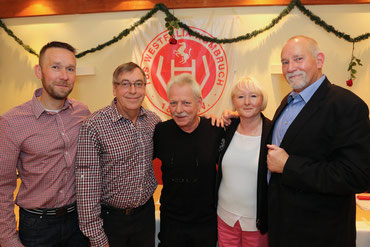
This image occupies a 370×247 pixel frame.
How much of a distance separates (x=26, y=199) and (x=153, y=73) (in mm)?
2591

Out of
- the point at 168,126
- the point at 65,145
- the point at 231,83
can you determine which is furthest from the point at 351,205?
the point at 231,83

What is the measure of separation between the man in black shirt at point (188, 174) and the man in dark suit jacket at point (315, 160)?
1.41 ft

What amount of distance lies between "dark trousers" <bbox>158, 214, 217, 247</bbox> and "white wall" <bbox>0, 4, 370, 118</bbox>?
7.33 feet

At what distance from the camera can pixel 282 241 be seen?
4.66 feet

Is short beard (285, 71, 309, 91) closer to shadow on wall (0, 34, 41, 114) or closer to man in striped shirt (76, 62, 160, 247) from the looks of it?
Result: man in striped shirt (76, 62, 160, 247)

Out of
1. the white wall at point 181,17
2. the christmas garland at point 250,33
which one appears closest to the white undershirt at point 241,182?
the white wall at point 181,17

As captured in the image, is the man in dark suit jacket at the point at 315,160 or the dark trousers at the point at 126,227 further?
the dark trousers at the point at 126,227

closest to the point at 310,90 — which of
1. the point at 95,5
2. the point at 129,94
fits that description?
the point at 129,94

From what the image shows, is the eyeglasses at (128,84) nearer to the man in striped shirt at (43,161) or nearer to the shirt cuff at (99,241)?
the man in striped shirt at (43,161)

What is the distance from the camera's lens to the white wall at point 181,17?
3.65 metres

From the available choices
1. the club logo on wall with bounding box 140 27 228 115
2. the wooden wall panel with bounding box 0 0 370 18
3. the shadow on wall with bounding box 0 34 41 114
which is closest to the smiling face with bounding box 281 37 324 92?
the club logo on wall with bounding box 140 27 228 115

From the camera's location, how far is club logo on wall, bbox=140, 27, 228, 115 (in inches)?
146

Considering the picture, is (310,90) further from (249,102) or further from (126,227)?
(126,227)

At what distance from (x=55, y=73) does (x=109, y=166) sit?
68 cm
